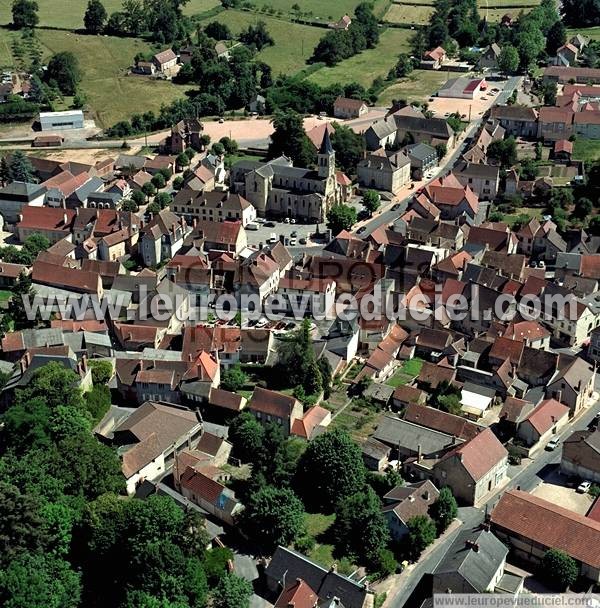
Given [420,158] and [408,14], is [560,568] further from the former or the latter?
[408,14]

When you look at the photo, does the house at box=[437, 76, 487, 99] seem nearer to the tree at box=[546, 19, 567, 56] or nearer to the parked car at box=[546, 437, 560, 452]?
the tree at box=[546, 19, 567, 56]

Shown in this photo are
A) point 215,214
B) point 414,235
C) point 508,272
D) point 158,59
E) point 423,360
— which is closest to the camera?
point 423,360

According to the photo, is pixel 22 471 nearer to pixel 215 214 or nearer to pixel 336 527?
pixel 336 527

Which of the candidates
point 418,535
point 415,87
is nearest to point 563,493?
point 418,535

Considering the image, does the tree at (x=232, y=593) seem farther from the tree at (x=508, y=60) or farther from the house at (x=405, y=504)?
the tree at (x=508, y=60)

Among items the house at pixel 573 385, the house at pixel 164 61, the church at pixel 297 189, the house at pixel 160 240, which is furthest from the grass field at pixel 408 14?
the house at pixel 573 385

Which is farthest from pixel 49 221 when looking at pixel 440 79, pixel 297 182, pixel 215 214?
pixel 440 79
